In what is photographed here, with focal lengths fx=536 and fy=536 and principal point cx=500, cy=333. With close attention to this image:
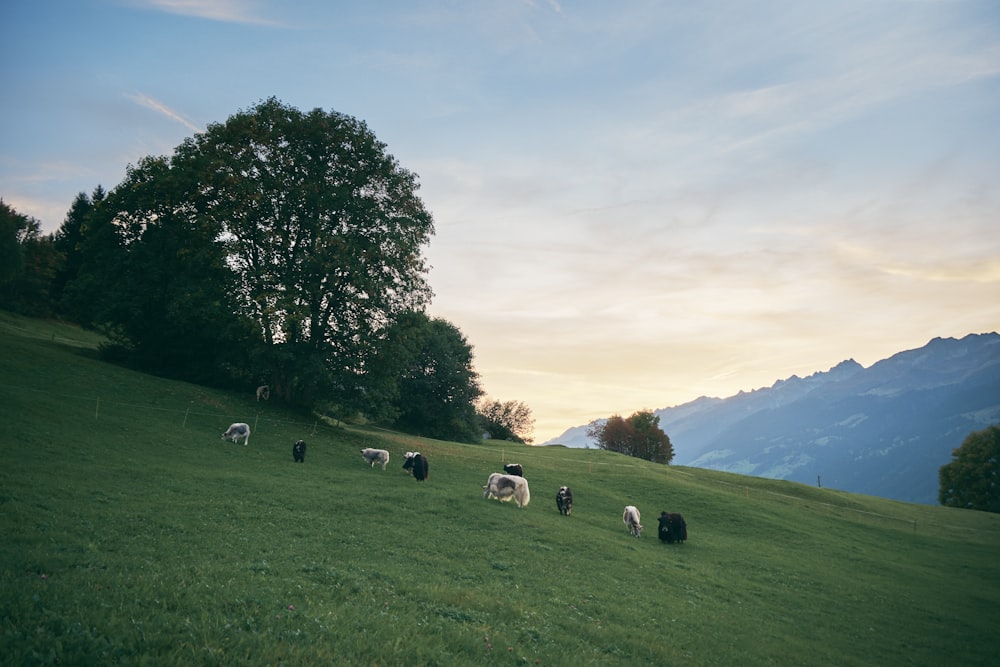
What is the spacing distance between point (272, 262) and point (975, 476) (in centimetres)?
11275

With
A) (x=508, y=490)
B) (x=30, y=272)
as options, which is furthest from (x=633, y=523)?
(x=30, y=272)

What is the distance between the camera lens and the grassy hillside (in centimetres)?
927

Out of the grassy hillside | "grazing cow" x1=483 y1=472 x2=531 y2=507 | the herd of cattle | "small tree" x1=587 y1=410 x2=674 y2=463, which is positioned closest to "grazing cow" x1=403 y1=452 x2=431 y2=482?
the herd of cattle

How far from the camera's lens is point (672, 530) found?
103 feet

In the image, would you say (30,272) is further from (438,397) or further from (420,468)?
(420,468)

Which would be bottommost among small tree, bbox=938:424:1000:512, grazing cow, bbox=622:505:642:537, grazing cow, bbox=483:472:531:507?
grazing cow, bbox=622:505:642:537

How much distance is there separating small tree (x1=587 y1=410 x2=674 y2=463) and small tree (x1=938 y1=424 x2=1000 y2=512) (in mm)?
50605

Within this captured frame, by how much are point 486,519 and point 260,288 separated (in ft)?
95.2

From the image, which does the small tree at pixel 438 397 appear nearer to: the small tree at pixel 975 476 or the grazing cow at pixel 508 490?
the grazing cow at pixel 508 490

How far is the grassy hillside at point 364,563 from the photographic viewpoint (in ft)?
30.4

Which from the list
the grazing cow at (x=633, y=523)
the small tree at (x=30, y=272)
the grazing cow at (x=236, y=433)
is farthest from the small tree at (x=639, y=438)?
the small tree at (x=30, y=272)

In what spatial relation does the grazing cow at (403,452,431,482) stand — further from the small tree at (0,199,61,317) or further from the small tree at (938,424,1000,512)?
the small tree at (938,424,1000,512)

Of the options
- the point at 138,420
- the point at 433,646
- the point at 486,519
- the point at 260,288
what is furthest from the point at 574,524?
the point at 260,288

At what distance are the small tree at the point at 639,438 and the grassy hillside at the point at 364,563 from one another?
82.1 metres
